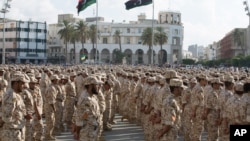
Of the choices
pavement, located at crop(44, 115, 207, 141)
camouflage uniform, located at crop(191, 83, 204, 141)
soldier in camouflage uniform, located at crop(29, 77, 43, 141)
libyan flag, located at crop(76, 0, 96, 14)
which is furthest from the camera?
libyan flag, located at crop(76, 0, 96, 14)

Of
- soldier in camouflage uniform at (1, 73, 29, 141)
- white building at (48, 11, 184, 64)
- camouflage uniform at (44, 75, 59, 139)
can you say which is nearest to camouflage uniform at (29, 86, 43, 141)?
camouflage uniform at (44, 75, 59, 139)

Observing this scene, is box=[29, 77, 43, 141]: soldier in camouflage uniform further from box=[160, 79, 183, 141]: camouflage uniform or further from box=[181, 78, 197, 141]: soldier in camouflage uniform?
box=[181, 78, 197, 141]: soldier in camouflage uniform

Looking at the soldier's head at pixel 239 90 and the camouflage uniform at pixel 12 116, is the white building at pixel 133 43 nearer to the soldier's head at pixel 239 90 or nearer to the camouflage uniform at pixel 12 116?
the soldier's head at pixel 239 90

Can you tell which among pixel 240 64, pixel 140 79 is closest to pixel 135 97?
pixel 140 79

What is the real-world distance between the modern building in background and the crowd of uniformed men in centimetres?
7508

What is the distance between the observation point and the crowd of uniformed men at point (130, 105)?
28.6ft

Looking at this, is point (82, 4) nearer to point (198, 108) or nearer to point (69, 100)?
point (69, 100)

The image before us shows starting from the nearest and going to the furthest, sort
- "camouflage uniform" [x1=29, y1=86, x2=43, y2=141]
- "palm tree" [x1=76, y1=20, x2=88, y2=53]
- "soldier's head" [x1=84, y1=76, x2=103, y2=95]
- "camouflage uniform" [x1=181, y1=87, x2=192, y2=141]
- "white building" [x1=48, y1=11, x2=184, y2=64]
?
"soldier's head" [x1=84, y1=76, x2=103, y2=95] < "camouflage uniform" [x1=29, y1=86, x2=43, y2=141] < "camouflage uniform" [x1=181, y1=87, x2=192, y2=141] < "palm tree" [x1=76, y1=20, x2=88, y2=53] < "white building" [x1=48, y1=11, x2=184, y2=64]

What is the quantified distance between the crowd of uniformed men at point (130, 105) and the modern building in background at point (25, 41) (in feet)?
246

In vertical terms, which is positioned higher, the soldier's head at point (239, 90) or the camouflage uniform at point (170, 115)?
the soldier's head at point (239, 90)

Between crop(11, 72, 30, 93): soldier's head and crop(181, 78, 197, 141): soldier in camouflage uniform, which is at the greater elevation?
crop(11, 72, 30, 93): soldier's head

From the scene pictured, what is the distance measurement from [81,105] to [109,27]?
300 feet

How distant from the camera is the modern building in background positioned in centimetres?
9300

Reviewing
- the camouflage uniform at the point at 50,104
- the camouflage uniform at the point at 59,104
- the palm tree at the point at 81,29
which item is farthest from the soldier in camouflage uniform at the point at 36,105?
the palm tree at the point at 81,29
